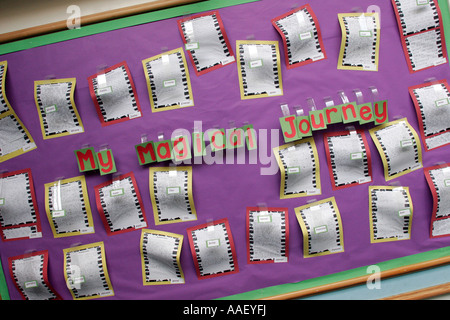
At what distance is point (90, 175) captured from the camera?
122 cm

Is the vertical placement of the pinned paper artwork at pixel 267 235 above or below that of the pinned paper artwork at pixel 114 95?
below

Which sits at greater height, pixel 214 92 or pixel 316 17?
pixel 316 17

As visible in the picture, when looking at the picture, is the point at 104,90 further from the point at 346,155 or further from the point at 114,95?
the point at 346,155

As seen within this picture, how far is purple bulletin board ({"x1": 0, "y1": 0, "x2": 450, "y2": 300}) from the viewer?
120 cm

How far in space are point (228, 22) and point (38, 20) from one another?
63cm

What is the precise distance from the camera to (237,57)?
120 cm

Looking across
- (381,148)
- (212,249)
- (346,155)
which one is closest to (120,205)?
(212,249)

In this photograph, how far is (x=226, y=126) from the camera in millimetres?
1213

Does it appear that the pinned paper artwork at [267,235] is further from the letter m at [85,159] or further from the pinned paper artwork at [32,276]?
the pinned paper artwork at [32,276]

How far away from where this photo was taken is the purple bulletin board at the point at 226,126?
1.20 metres

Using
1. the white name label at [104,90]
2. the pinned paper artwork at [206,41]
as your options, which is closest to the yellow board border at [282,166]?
the pinned paper artwork at [206,41]
